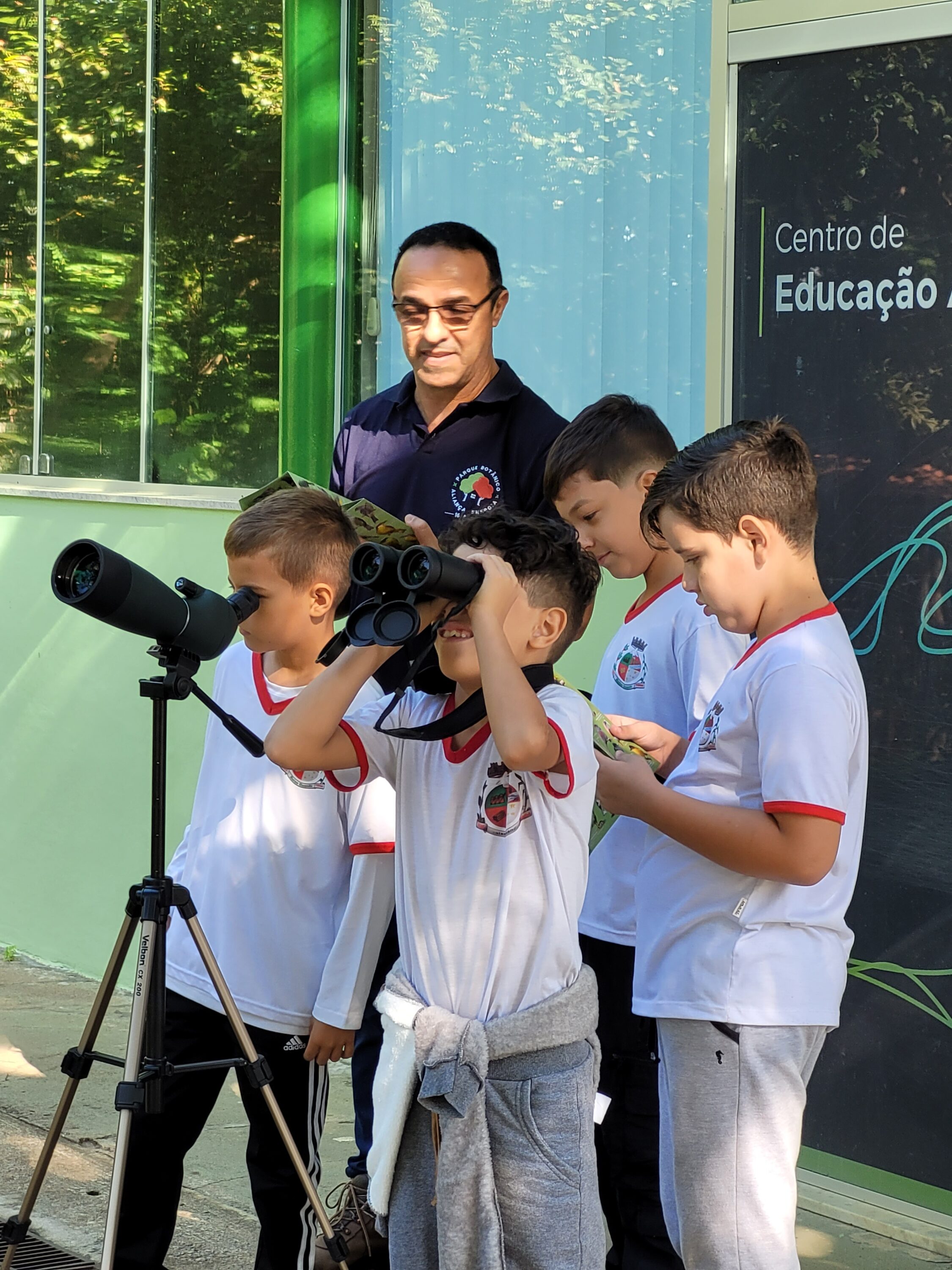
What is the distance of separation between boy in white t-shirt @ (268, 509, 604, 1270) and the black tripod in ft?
0.67

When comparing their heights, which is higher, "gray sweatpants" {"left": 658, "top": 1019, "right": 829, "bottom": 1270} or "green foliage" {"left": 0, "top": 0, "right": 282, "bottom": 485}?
"green foliage" {"left": 0, "top": 0, "right": 282, "bottom": 485}

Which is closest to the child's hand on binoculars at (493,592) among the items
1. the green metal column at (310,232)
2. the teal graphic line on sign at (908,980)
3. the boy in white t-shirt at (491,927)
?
the boy in white t-shirt at (491,927)

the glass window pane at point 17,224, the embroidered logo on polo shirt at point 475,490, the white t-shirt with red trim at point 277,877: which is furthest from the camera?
the glass window pane at point 17,224

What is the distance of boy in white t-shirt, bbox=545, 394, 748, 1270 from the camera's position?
2.63m

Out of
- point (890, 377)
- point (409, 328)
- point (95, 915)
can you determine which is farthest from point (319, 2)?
point (95, 915)

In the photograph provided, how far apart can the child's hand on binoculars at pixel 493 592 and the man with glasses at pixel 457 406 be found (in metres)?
0.86

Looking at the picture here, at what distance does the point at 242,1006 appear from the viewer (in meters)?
2.69

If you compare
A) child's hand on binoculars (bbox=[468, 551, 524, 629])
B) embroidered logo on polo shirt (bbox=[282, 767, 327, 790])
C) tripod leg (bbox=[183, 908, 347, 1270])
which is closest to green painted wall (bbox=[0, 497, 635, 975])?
embroidered logo on polo shirt (bbox=[282, 767, 327, 790])

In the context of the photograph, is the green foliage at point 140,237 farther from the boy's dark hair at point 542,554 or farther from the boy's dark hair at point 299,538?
the boy's dark hair at point 542,554

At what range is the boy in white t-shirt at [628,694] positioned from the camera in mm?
2629

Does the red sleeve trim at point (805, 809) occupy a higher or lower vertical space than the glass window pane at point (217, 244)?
lower

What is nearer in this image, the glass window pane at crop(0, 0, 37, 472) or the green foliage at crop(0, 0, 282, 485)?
the green foliage at crop(0, 0, 282, 485)

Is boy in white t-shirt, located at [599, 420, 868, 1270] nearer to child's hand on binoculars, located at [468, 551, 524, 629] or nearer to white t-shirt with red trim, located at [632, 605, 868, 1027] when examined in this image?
white t-shirt with red trim, located at [632, 605, 868, 1027]

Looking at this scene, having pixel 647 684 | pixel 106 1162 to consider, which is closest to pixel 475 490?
pixel 647 684
